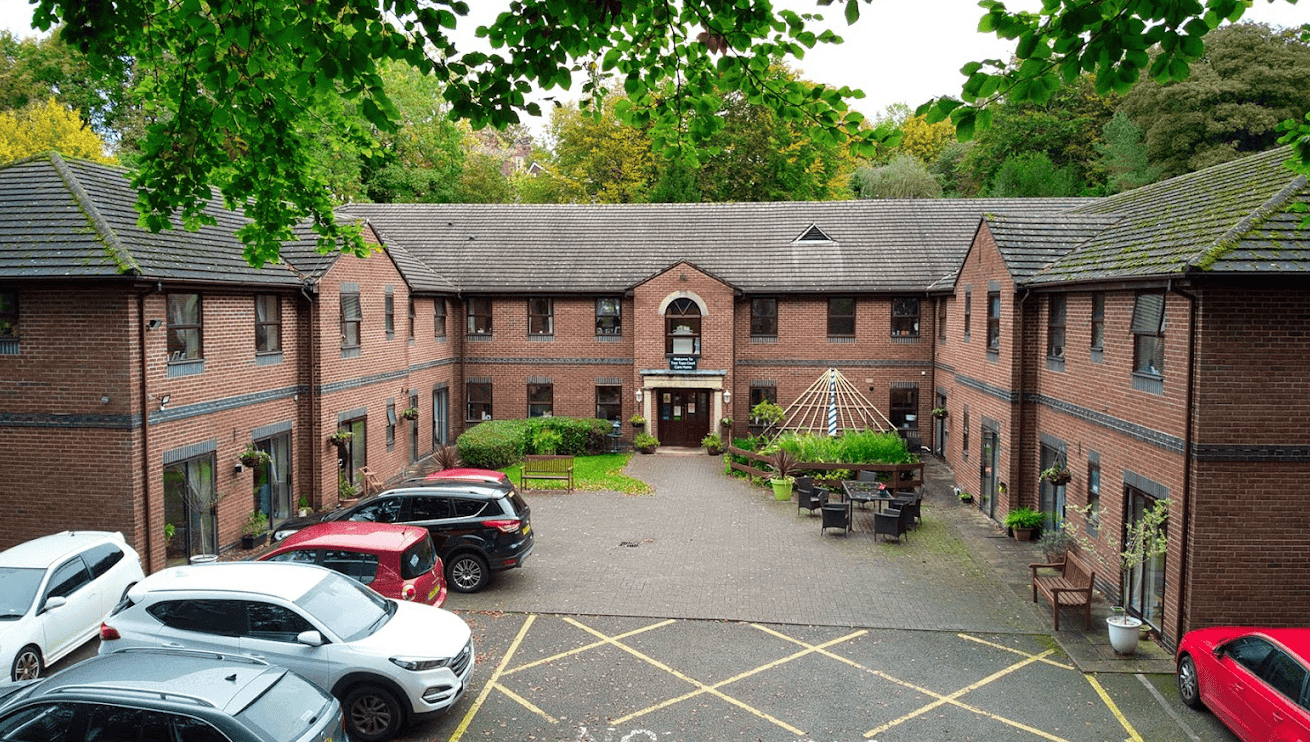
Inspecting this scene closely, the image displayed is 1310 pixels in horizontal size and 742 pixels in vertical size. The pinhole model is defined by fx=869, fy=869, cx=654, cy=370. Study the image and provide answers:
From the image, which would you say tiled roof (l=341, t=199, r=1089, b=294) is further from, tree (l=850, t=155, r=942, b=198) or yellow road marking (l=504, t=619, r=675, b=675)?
tree (l=850, t=155, r=942, b=198)

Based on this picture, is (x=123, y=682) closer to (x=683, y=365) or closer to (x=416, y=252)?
(x=683, y=365)

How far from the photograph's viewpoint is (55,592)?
37.9 ft

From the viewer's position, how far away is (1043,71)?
5996 mm

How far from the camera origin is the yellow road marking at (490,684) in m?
10.3

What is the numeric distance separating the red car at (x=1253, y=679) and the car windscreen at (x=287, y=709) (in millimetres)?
9484

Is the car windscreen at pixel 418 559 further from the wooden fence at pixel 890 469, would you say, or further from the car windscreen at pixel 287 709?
the wooden fence at pixel 890 469

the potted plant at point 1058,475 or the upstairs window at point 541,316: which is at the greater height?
the upstairs window at point 541,316

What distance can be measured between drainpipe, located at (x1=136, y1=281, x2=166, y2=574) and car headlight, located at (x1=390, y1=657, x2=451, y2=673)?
7.54 m

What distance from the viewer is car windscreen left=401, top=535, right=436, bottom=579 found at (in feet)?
41.5

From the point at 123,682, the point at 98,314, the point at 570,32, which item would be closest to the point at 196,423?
the point at 98,314

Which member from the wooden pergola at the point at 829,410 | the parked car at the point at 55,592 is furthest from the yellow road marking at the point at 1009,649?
the wooden pergola at the point at 829,410

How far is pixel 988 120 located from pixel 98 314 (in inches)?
569

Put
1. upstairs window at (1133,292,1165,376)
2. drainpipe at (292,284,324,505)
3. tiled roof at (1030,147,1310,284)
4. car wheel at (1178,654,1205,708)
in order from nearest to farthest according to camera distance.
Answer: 1. car wheel at (1178,654,1205,708)
2. tiled roof at (1030,147,1310,284)
3. upstairs window at (1133,292,1165,376)
4. drainpipe at (292,284,324,505)

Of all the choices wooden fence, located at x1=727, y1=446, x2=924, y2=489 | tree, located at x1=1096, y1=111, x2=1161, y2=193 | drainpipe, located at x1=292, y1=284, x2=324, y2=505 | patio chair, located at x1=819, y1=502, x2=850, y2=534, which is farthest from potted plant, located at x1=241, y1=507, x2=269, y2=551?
tree, located at x1=1096, y1=111, x2=1161, y2=193
